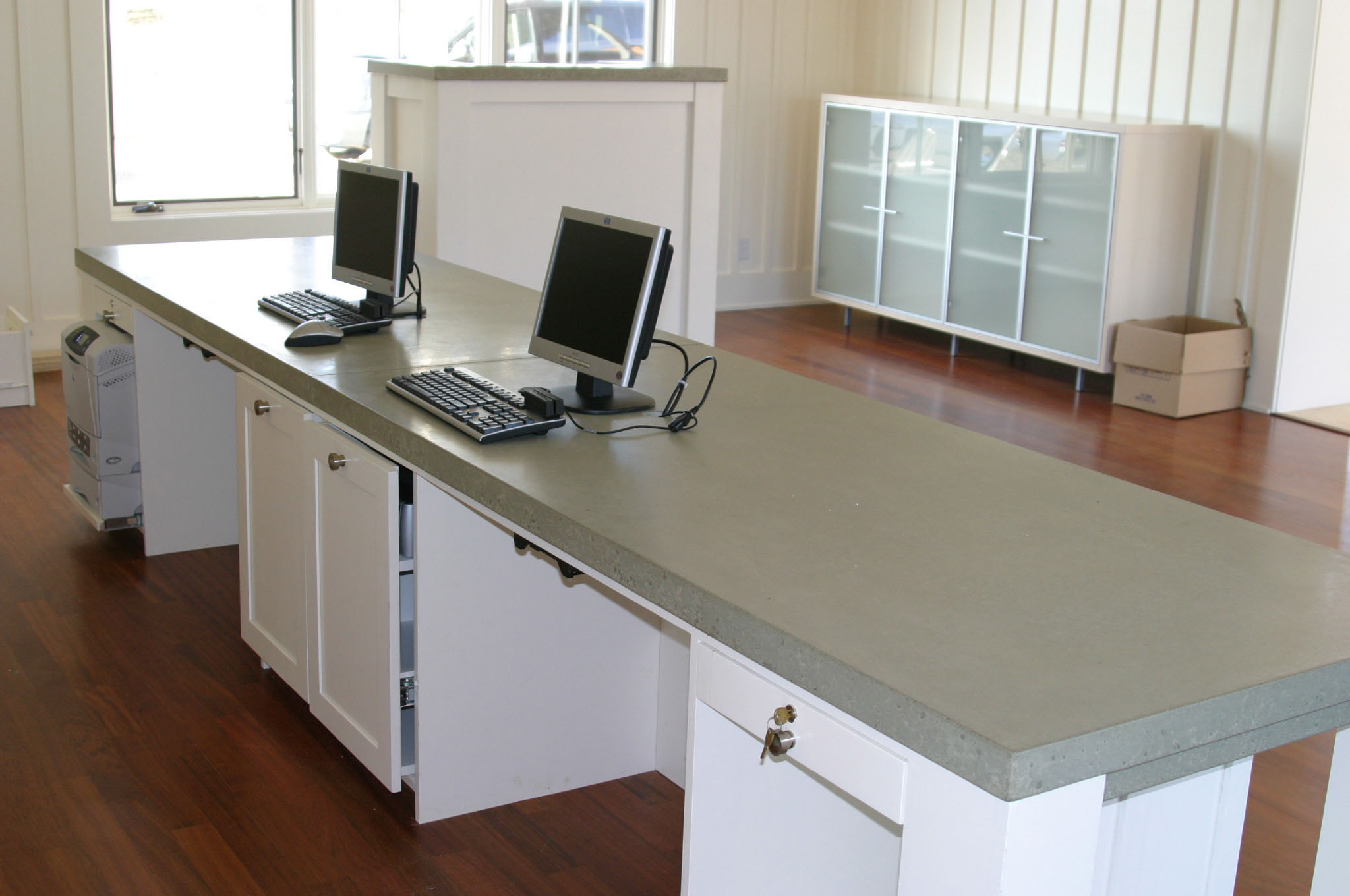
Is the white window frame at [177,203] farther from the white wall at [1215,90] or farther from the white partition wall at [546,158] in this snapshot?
the white wall at [1215,90]

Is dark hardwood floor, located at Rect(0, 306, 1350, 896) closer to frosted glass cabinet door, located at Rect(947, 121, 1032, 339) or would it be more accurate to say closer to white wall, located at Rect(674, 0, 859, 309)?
frosted glass cabinet door, located at Rect(947, 121, 1032, 339)

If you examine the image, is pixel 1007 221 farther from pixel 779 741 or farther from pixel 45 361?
pixel 779 741

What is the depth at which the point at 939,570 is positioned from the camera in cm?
164

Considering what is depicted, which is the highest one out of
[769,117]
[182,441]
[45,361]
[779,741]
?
[769,117]

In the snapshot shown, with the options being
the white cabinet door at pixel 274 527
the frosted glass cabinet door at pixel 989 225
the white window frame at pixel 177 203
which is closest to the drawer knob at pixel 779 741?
the white cabinet door at pixel 274 527

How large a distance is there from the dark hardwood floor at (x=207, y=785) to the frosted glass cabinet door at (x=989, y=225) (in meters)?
2.11

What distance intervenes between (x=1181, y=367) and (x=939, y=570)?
4.08 m

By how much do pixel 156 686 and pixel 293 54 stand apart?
4.13m

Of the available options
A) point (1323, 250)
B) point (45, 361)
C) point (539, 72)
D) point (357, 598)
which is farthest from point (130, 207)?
point (1323, 250)

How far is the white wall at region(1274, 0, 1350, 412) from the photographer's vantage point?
520cm

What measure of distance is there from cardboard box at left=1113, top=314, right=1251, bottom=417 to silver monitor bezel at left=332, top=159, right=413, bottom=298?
3462 mm

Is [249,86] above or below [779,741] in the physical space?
above

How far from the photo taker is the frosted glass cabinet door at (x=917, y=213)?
645 cm

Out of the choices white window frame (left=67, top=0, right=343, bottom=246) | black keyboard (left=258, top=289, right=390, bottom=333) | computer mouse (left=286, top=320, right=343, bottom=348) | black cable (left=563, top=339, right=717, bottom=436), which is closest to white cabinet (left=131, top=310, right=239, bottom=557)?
black keyboard (left=258, top=289, right=390, bottom=333)
